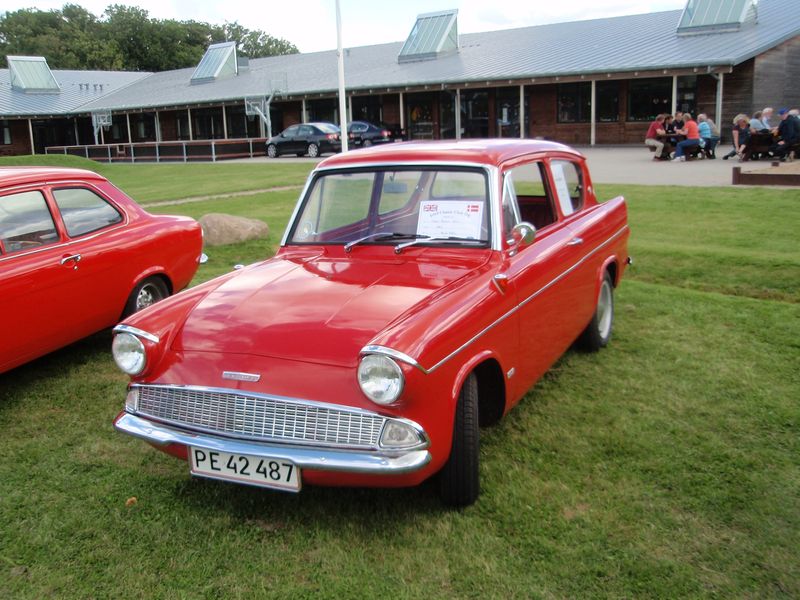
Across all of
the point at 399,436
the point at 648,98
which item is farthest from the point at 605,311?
the point at 648,98

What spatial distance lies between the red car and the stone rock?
5.93 m

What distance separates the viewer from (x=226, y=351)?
3.55 m

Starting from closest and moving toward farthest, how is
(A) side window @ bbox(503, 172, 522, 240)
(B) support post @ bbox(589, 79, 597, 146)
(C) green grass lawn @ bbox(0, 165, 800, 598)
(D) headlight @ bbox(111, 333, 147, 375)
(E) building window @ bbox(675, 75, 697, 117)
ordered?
(C) green grass lawn @ bbox(0, 165, 800, 598) < (D) headlight @ bbox(111, 333, 147, 375) < (A) side window @ bbox(503, 172, 522, 240) < (E) building window @ bbox(675, 75, 697, 117) < (B) support post @ bbox(589, 79, 597, 146)

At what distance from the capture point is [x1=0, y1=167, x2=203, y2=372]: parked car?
511 centimetres

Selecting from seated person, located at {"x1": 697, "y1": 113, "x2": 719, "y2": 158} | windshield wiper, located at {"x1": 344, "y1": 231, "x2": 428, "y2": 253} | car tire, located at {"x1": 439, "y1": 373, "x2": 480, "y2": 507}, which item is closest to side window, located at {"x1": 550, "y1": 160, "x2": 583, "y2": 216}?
windshield wiper, located at {"x1": 344, "y1": 231, "x2": 428, "y2": 253}

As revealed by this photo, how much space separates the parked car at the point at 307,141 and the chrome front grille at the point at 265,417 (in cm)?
2821

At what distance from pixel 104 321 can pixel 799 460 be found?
194 inches

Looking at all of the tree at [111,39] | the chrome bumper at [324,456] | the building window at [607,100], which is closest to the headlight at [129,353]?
the chrome bumper at [324,456]

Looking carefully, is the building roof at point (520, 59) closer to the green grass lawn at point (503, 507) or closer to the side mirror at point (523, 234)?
the green grass lawn at point (503, 507)

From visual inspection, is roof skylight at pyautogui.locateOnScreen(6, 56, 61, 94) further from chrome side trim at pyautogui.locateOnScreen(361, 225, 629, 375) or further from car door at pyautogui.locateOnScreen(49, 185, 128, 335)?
chrome side trim at pyautogui.locateOnScreen(361, 225, 629, 375)

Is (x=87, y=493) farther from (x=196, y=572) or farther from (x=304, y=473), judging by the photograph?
(x=304, y=473)

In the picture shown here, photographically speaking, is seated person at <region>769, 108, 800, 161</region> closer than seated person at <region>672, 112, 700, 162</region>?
Yes

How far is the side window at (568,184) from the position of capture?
5.36 m

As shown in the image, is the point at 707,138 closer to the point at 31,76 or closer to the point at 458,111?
the point at 458,111
